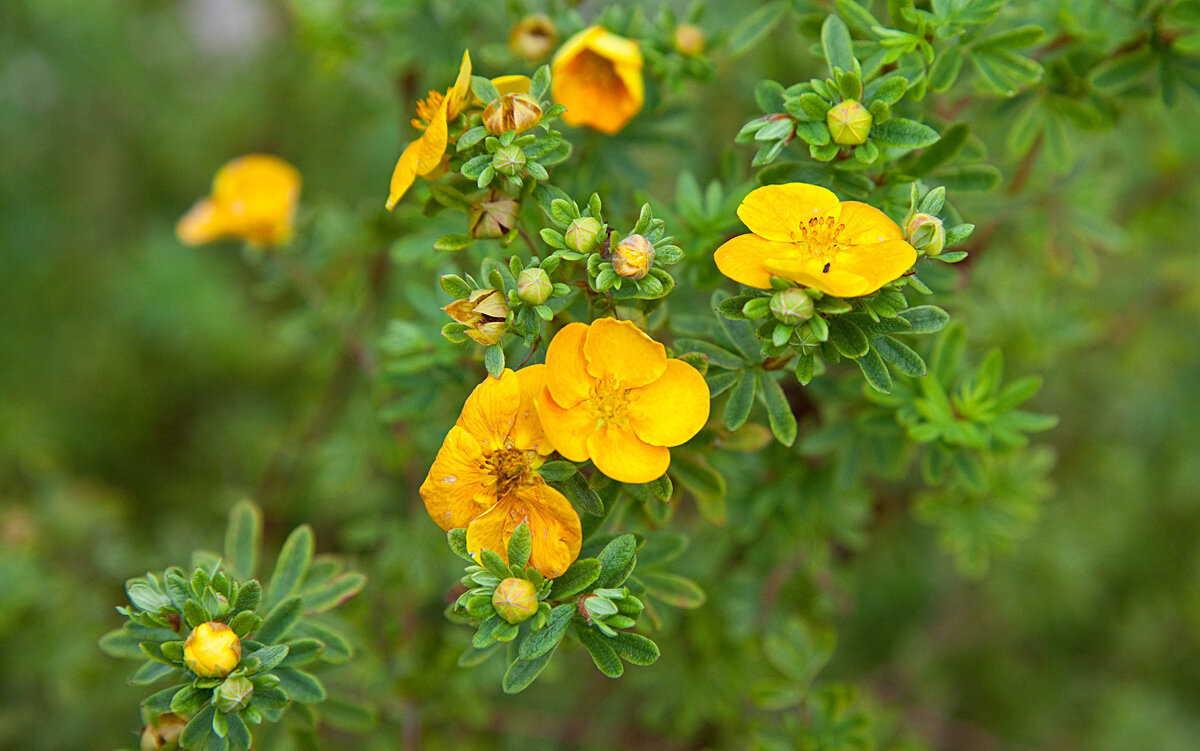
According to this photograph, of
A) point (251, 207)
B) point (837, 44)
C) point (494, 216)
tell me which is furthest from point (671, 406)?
point (251, 207)

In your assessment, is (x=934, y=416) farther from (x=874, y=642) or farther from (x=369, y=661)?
(x=874, y=642)

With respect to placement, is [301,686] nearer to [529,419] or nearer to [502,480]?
[502,480]

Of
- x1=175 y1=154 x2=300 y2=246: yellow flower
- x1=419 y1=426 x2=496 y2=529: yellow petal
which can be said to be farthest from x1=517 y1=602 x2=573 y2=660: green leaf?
x1=175 y1=154 x2=300 y2=246: yellow flower

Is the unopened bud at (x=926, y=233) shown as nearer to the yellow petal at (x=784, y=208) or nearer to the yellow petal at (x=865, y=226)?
the yellow petal at (x=865, y=226)

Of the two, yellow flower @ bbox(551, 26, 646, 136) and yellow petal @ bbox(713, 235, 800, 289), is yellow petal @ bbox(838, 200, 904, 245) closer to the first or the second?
yellow petal @ bbox(713, 235, 800, 289)

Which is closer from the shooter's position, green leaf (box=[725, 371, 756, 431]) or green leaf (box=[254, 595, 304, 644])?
green leaf (box=[725, 371, 756, 431])
